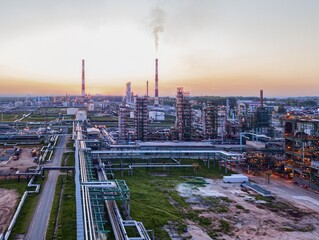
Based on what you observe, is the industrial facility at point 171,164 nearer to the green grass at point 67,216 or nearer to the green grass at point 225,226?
the green grass at point 225,226

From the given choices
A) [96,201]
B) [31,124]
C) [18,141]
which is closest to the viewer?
[96,201]

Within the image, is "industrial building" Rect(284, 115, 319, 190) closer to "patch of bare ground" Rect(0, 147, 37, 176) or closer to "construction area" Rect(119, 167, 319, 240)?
"construction area" Rect(119, 167, 319, 240)

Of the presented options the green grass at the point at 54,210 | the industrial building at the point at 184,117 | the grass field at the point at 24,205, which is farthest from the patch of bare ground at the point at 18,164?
the industrial building at the point at 184,117

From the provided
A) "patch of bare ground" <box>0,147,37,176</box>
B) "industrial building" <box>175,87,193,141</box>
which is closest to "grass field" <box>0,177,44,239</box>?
"patch of bare ground" <box>0,147,37,176</box>

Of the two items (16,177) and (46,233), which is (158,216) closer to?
(46,233)

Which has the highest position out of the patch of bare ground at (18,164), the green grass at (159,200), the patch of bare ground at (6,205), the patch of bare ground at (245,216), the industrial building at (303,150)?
the industrial building at (303,150)

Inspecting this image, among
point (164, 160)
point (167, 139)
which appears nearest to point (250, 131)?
point (167, 139)
